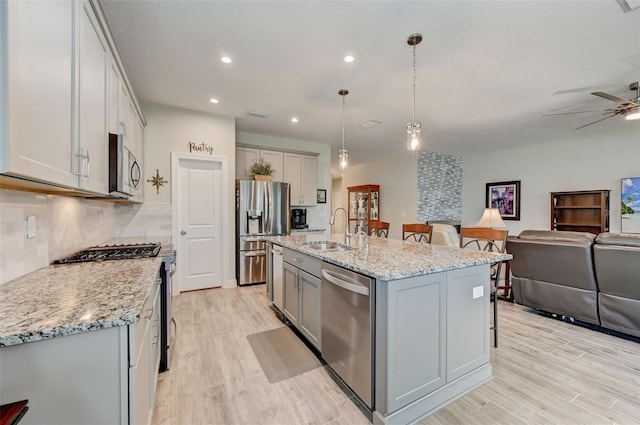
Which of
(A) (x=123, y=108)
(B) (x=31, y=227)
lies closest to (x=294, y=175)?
(A) (x=123, y=108)

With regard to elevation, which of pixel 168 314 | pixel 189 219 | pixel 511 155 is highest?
pixel 511 155

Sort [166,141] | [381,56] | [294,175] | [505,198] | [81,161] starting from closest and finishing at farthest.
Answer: [81,161] → [381,56] → [166,141] → [294,175] → [505,198]

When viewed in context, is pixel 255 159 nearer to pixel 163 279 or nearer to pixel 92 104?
pixel 163 279

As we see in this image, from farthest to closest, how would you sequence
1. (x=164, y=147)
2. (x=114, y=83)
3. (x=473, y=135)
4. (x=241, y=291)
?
(x=473, y=135), (x=241, y=291), (x=164, y=147), (x=114, y=83)

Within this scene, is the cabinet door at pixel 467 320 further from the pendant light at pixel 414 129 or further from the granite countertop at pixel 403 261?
the pendant light at pixel 414 129

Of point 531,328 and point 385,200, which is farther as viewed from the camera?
point 385,200

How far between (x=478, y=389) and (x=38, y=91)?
9.54ft

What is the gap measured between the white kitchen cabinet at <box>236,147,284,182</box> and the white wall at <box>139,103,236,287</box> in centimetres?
73

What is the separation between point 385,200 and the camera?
755cm

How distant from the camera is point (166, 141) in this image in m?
3.80

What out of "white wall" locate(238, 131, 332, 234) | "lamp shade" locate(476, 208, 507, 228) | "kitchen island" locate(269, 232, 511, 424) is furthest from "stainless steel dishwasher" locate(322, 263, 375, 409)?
"lamp shade" locate(476, 208, 507, 228)

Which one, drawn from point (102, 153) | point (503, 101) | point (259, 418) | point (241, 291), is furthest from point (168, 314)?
point (503, 101)

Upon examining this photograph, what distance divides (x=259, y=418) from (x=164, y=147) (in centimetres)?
362

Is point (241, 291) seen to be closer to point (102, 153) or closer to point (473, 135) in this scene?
point (102, 153)
